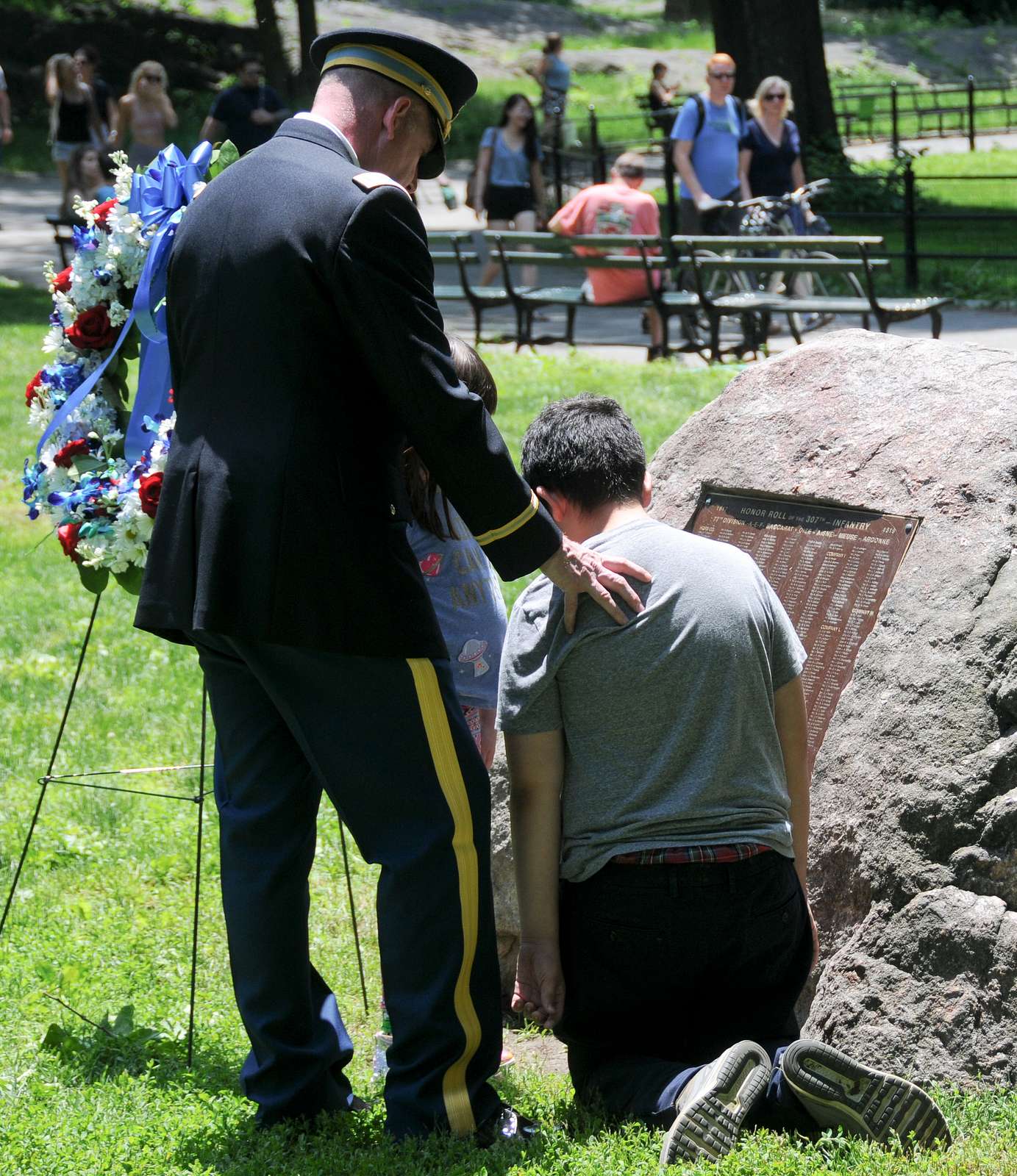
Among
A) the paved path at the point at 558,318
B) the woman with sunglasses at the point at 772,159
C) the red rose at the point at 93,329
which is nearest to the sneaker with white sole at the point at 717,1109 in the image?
the red rose at the point at 93,329

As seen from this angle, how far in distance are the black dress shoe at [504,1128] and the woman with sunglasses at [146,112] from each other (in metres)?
13.6

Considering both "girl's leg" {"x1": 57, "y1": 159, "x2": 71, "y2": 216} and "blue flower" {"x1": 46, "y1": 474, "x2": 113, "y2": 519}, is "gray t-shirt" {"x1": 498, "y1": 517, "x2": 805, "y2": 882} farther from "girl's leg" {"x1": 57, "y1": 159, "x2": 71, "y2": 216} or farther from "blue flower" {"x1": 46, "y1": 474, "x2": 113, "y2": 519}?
"girl's leg" {"x1": 57, "y1": 159, "x2": 71, "y2": 216}

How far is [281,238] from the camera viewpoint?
273 centimetres

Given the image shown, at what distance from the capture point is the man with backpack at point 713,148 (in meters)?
12.4

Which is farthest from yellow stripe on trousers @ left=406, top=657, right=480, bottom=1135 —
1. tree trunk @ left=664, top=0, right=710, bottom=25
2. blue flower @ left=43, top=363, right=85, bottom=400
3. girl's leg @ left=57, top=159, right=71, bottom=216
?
tree trunk @ left=664, top=0, right=710, bottom=25

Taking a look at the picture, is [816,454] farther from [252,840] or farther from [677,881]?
[252,840]

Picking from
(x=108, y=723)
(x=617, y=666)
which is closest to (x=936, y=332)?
(x=108, y=723)

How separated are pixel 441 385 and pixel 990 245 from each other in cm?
1450

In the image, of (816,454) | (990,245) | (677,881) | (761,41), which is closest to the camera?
(677,881)

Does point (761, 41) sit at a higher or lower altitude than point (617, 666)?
higher

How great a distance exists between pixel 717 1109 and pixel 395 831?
78 centimetres

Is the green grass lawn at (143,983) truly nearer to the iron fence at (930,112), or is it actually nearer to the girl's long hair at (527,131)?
the girl's long hair at (527,131)

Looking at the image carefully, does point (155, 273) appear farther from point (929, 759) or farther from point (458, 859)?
point (929, 759)

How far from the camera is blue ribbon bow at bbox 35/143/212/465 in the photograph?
355cm
